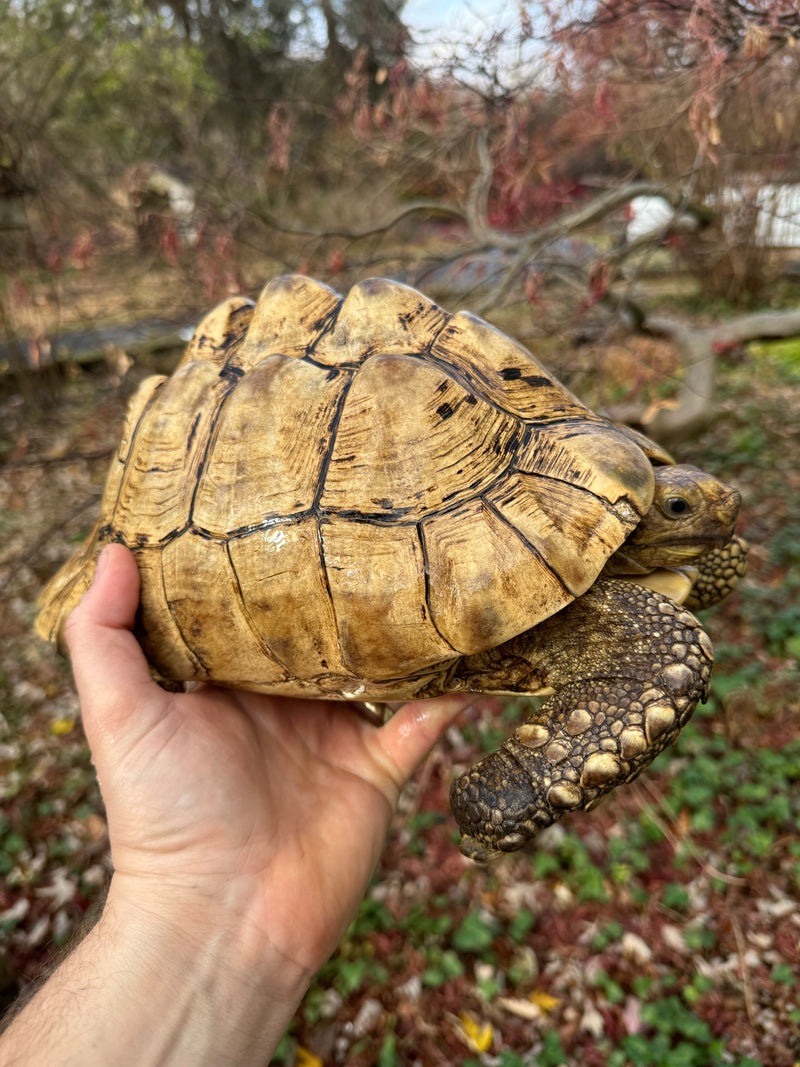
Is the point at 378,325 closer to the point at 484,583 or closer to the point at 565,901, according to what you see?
the point at 484,583

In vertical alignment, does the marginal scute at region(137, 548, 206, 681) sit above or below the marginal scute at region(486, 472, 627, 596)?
below

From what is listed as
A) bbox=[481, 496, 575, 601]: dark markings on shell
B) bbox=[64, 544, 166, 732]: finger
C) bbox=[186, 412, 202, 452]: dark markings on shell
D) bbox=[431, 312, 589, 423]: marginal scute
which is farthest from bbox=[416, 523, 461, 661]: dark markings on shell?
bbox=[64, 544, 166, 732]: finger

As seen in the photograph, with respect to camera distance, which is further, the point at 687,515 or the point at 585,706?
the point at 687,515

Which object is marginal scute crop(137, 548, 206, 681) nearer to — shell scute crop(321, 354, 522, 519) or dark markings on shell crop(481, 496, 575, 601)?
shell scute crop(321, 354, 522, 519)

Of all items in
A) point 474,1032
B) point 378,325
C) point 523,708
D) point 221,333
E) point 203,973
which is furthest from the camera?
point 523,708

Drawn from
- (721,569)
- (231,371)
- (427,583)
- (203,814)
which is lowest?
(203,814)

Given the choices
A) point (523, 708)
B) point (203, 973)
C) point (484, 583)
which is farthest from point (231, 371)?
point (523, 708)

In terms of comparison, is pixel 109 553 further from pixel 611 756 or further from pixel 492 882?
pixel 492 882

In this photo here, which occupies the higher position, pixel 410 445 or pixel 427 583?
pixel 410 445
